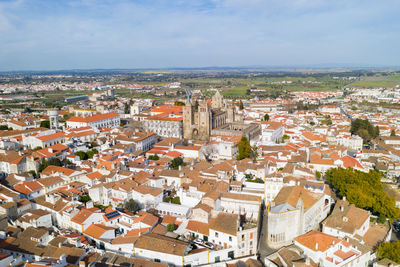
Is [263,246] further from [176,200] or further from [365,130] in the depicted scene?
[365,130]

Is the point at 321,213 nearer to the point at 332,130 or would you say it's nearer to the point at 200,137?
the point at 200,137

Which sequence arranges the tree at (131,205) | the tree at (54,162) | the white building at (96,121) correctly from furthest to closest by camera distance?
the white building at (96,121) → the tree at (54,162) → the tree at (131,205)

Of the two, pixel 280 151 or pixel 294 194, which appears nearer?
pixel 294 194

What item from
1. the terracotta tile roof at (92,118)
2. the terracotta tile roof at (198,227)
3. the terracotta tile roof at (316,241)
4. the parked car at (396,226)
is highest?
the terracotta tile roof at (92,118)

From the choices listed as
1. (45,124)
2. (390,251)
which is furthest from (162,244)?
(45,124)

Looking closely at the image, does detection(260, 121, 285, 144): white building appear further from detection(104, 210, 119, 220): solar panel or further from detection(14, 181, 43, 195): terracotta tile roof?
detection(14, 181, 43, 195): terracotta tile roof

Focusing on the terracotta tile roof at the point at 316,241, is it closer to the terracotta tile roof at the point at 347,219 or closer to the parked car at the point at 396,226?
the terracotta tile roof at the point at 347,219

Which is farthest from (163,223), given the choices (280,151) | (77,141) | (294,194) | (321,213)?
(77,141)

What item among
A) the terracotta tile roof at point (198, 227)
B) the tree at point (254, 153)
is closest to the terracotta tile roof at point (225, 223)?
the terracotta tile roof at point (198, 227)
